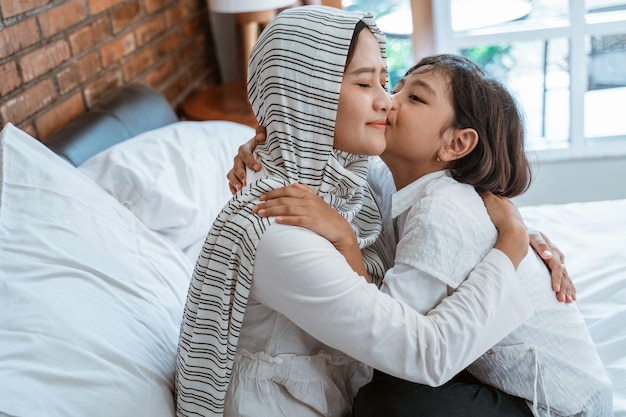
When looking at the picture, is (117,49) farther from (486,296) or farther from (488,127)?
(486,296)

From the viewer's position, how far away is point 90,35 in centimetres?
220

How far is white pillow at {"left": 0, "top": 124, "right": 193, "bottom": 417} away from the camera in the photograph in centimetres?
110

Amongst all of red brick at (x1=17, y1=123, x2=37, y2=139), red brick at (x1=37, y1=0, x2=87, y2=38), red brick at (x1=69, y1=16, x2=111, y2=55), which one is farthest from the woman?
red brick at (x1=69, y1=16, x2=111, y2=55)

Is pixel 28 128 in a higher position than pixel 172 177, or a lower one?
higher

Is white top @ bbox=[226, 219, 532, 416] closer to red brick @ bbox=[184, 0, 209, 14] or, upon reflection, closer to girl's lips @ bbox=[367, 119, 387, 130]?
girl's lips @ bbox=[367, 119, 387, 130]

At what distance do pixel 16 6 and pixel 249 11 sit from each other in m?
1.05

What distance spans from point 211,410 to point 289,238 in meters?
0.35

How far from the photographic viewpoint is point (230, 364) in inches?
46.1

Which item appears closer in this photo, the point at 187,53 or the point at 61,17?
the point at 61,17

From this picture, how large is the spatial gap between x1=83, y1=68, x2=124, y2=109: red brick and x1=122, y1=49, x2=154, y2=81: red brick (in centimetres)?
5

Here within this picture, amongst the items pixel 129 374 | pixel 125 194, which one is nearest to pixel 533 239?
pixel 129 374

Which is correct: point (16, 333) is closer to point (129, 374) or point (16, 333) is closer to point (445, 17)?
point (129, 374)

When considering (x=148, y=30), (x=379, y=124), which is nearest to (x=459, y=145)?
(x=379, y=124)

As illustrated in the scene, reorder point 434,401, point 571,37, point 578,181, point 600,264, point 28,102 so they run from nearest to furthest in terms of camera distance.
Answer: point 434,401 → point 600,264 → point 28,102 → point 571,37 → point 578,181
